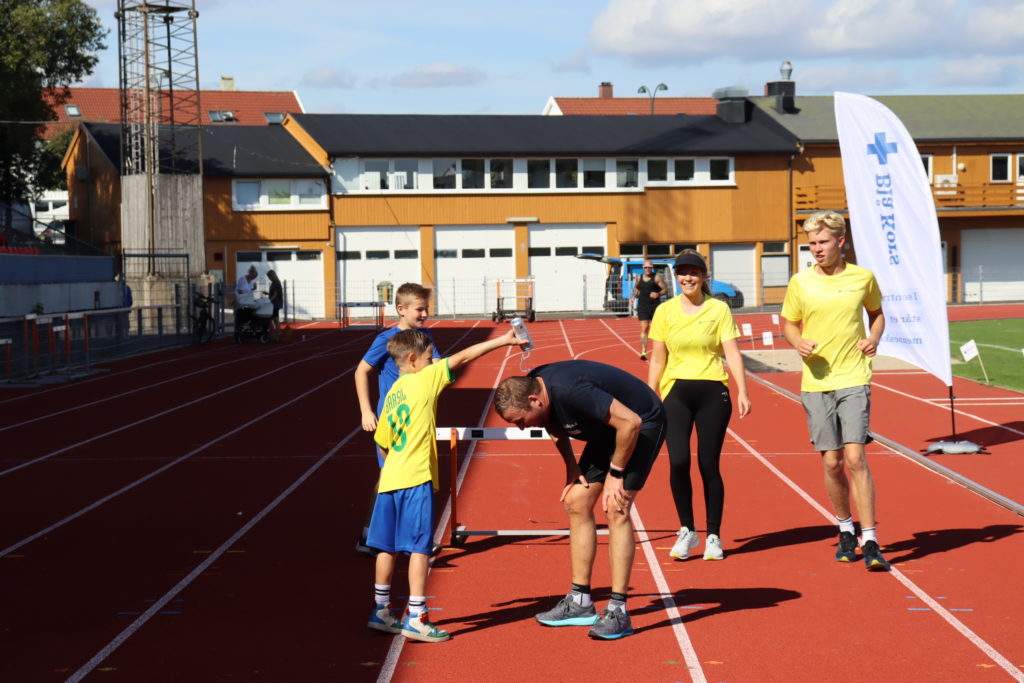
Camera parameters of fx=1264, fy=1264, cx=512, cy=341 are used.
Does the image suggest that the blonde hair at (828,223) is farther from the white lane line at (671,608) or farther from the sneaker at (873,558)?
the white lane line at (671,608)

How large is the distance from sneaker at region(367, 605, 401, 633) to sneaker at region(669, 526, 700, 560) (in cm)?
226

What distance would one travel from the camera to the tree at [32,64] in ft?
142

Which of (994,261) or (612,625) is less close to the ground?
(994,261)

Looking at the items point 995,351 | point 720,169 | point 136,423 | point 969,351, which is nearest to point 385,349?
point 136,423

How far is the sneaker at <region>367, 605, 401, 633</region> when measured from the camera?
6.22m

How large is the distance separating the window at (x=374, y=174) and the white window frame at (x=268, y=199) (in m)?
1.63

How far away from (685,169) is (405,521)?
4554 centimetres

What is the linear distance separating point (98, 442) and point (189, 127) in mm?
32244

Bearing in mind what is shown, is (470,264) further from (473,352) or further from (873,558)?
(473,352)

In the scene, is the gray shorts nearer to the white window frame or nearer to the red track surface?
the red track surface

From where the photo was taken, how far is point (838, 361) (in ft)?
25.5

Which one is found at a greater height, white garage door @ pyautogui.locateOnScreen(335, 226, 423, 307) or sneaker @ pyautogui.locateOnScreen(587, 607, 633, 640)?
white garage door @ pyautogui.locateOnScreen(335, 226, 423, 307)

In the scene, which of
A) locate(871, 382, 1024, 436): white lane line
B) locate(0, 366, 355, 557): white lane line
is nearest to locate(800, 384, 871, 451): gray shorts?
locate(0, 366, 355, 557): white lane line

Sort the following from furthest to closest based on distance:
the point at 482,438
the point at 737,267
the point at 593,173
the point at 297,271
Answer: the point at 737,267 → the point at 593,173 → the point at 297,271 → the point at 482,438
